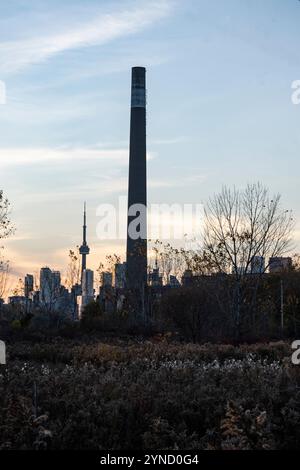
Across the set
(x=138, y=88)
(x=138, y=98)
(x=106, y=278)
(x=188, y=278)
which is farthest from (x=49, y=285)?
(x=138, y=88)

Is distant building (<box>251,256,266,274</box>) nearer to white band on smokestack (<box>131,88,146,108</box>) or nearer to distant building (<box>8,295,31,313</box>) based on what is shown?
distant building (<box>8,295,31,313</box>)

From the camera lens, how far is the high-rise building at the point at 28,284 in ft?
177

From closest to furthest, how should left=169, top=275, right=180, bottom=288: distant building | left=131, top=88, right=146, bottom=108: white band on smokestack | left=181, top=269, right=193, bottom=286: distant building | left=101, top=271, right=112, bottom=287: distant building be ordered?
1. left=181, top=269, right=193, bottom=286: distant building
2. left=169, top=275, right=180, bottom=288: distant building
3. left=101, top=271, right=112, bottom=287: distant building
4. left=131, top=88, right=146, bottom=108: white band on smokestack

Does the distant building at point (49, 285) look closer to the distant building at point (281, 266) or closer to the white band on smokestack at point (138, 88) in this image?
the distant building at point (281, 266)

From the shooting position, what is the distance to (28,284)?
56.2m

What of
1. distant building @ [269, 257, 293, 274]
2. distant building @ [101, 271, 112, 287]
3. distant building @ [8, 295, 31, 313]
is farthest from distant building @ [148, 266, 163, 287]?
distant building @ [8, 295, 31, 313]

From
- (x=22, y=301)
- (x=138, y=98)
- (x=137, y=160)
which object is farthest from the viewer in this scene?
A: (x=138, y=98)

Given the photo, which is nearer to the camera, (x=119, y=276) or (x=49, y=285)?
(x=119, y=276)

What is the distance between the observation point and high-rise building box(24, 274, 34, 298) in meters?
53.8

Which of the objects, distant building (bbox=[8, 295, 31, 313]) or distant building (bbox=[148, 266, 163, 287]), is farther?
distant building (bbox=[8, 295, 31, 313])

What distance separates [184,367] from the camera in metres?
14.2

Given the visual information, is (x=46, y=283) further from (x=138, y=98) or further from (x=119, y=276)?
(x=138, y=98)
